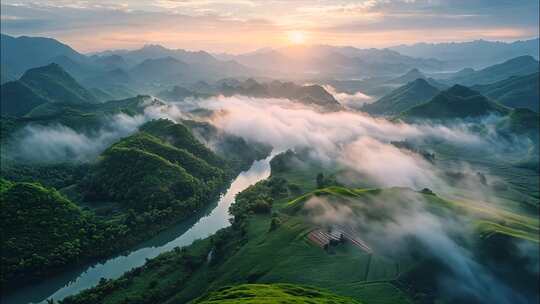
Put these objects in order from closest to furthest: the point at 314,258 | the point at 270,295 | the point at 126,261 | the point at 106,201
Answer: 1. the point at 270,295
2. the point at 314,258
3. the point at 126,261
4. the point at 106,201

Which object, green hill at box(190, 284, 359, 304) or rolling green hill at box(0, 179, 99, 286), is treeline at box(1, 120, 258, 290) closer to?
rolling green hill at box(0, 179, 99, 286)

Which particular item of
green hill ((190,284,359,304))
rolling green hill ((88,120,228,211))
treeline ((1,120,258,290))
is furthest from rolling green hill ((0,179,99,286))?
green hill ((190,284,359,304))

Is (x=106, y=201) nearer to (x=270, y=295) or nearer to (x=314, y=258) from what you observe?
(x=314, y=258)

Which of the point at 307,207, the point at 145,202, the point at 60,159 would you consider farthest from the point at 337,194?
the point at 60,159

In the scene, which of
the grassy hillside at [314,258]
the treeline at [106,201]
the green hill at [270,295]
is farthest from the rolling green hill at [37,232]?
the green hill at [270,295]

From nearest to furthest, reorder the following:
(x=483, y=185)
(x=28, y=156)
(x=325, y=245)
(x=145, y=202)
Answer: (x=325, y=245) < (x=145, y=202) < (x=483, y=185) < (x=28, y=156)

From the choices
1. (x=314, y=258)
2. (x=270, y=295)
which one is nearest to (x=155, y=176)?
(x=314, y=258)

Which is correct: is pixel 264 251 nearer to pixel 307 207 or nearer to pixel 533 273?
pixel 307 207
